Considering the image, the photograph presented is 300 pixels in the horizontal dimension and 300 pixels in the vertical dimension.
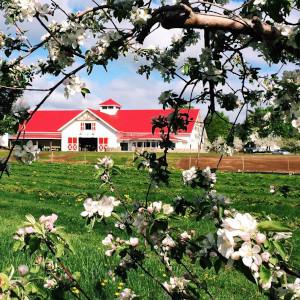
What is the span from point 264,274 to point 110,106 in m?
59.5

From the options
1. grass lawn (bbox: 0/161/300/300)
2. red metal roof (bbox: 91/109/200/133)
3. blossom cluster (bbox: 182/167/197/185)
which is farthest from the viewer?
red metal roof (bbox: 91/109/200/133)

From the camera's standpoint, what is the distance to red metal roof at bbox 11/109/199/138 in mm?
53312

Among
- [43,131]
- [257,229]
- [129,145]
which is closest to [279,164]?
[129,145]

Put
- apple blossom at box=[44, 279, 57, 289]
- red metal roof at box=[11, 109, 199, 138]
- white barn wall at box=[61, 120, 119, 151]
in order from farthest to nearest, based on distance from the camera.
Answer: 1. red metal roof at box=[11, 109, 199, 138]
2. white barn wall at box=[61, 120, 119, 151]
3. apple blossom at box=[44, 279, 57, 289]

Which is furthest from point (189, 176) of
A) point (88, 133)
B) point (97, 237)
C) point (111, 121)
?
point (111, 121)

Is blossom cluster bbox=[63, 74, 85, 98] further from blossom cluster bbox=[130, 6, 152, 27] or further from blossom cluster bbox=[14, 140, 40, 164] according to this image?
blossom cluster bbox=[130, 6, 152, 27]

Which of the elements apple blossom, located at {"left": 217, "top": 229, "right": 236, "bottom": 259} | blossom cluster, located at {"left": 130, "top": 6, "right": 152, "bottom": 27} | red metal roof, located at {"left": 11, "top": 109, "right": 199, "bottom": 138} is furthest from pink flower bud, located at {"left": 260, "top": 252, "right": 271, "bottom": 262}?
red metal roof, located at {"left": 11, "top": 109, "right": 199, "bottom": 138}

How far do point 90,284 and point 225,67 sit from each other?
2.70 metres

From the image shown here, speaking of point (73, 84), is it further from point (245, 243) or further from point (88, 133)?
point (88, 133)

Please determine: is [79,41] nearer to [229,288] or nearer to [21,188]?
[229,288]

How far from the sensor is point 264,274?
3.75 feet

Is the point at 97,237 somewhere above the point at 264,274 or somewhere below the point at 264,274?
below

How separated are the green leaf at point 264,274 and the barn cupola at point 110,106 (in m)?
58.6

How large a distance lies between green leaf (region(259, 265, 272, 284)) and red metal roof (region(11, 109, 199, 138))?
1999 inches
